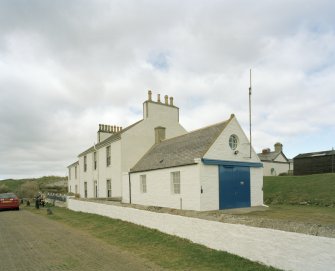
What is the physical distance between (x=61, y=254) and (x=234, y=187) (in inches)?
454

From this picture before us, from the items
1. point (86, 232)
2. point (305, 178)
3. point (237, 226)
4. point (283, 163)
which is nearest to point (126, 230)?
point (86, 232)

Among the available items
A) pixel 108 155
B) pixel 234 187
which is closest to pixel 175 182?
pixel 234 187

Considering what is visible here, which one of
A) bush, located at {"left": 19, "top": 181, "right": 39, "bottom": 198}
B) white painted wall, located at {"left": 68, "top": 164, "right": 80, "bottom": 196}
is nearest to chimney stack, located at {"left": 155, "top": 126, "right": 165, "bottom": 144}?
white painted wall, located at {"left": 68, "top": 164, "right": 80, "bottom": 196}

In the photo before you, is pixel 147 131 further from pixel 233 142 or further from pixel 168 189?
pixel 233 142

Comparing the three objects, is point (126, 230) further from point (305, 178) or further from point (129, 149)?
point (305, 178)

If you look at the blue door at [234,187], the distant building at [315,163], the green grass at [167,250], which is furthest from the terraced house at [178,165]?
the distant building at [315,163]

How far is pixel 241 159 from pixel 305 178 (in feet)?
37.9

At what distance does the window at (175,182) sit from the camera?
751 inches

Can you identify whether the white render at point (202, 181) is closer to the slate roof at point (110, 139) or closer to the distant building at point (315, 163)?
the slate roof at point (110, 139)

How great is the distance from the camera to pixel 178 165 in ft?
61.4

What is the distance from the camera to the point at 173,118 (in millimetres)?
29438

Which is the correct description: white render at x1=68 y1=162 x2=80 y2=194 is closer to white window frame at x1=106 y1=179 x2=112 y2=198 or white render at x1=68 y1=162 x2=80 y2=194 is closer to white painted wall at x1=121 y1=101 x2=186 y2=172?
white window frame at x1=106 y1=179 x2=112 y2=198

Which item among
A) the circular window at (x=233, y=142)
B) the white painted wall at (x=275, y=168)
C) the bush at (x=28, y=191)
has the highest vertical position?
the circular window at (x=233, y=142)

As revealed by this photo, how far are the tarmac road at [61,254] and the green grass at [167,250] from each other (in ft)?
1.71
